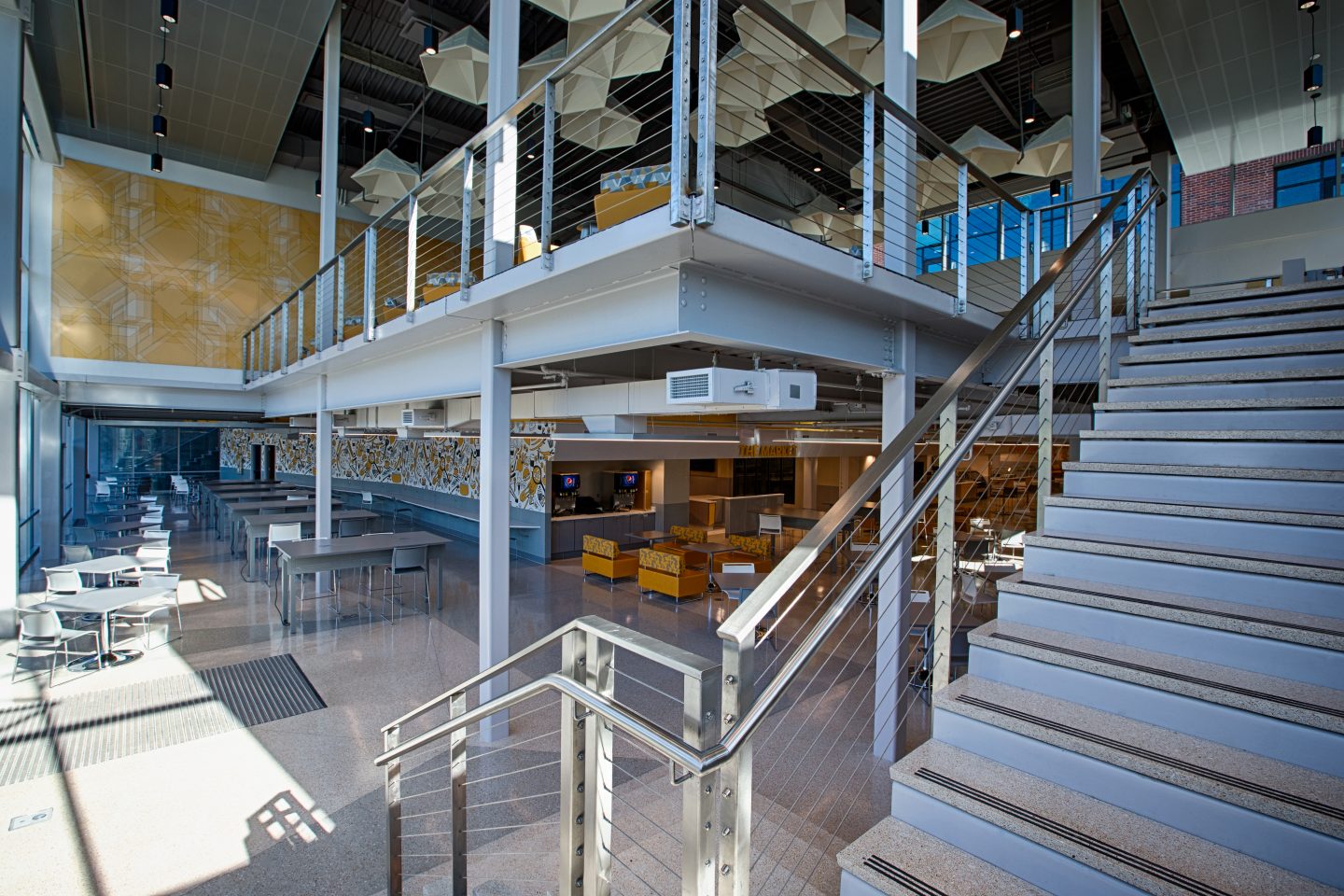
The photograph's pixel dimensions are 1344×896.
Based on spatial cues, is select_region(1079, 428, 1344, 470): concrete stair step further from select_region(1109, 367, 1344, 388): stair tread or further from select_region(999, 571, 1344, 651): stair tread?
select_region(999, 571, 1344, 651): stair tread

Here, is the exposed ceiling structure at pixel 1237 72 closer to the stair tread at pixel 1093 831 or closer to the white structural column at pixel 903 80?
the white structural column at pixel 903 80

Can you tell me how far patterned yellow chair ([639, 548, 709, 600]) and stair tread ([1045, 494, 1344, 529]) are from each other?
18.3 ft

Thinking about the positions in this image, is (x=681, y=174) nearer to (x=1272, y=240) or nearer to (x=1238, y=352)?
(x=1238, y=352)

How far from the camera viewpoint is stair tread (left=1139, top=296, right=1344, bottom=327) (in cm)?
279

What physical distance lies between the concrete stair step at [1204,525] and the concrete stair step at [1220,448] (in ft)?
0.89

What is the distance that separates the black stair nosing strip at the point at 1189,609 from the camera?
1.55 meters

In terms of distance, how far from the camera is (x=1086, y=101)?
192 inches

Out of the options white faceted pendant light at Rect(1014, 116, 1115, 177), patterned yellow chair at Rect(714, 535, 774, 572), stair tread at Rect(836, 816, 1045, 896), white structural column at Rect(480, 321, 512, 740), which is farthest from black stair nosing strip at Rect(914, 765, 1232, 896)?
white faceted pendant light at Rect(1014, 116, 1115, 177)

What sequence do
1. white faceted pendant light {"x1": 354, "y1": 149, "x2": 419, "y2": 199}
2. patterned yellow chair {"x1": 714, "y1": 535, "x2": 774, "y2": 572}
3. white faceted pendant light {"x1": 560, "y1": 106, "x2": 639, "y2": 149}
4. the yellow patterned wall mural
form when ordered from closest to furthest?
white faceted pendant light {"x1": 560, "y1": 106, "x2": 639, "y2": 149}
white faceted pendant light {"x1": 354, "y1": 149, "x2": 419, "y2": 199}
patterned yellow chair {"x1": 714, "y1": 535, "x2": 774, "y2": 572}
the yellow patterned wall mural

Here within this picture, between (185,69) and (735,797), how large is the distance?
10.8 m

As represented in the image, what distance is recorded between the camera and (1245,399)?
2.41m

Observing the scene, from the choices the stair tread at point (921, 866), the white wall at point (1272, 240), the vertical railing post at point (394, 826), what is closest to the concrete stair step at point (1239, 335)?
the stair tread at point (921, 866)

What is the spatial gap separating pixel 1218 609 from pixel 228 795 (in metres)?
4.34

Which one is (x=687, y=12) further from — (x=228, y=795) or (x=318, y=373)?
(x=318, y=373)
